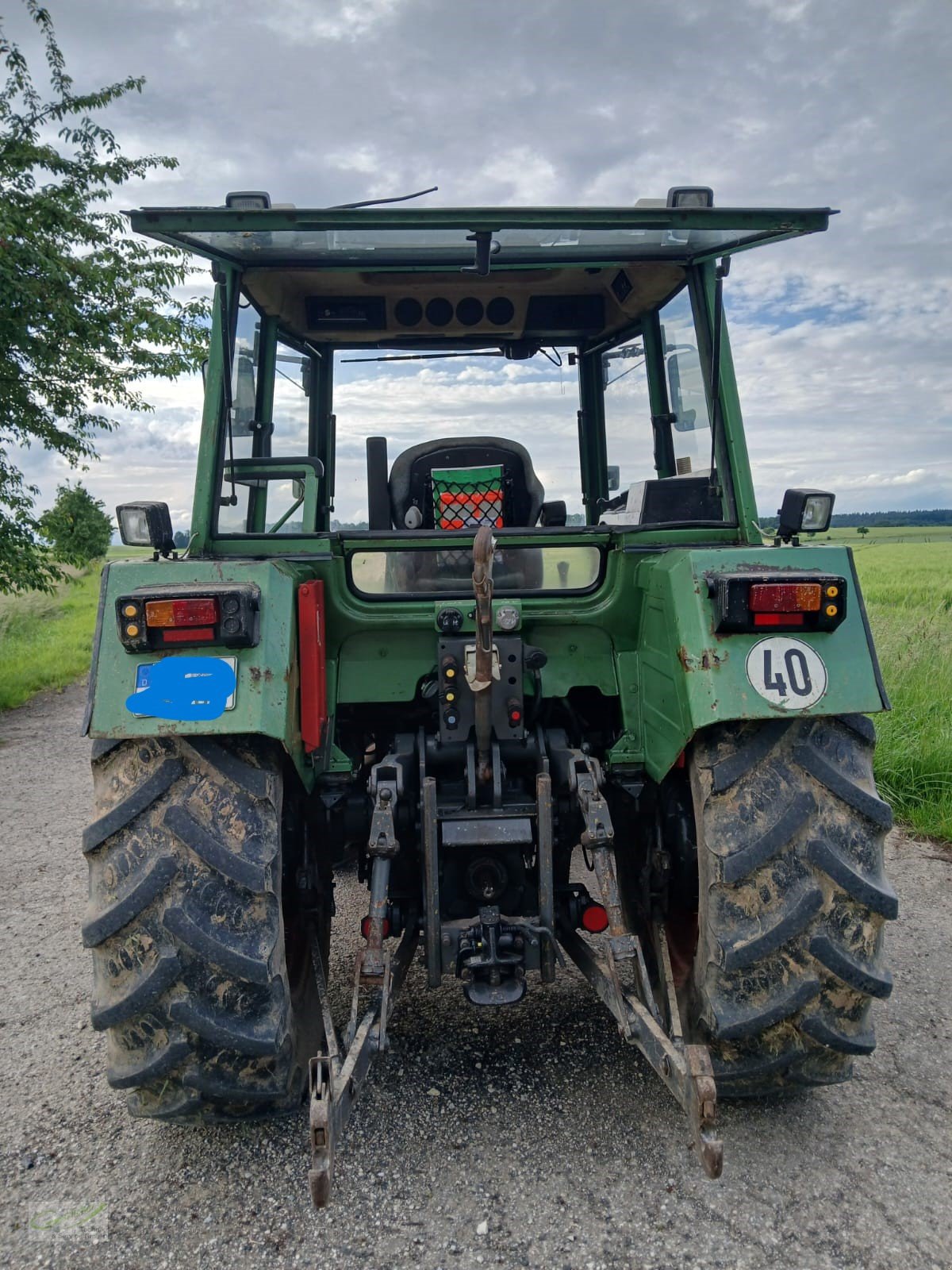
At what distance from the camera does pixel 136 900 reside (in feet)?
7.45

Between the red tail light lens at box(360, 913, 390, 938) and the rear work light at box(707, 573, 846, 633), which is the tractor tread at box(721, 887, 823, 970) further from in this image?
the red tail light lens at box(360, 913, 390, 938)

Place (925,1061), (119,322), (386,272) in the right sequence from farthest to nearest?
(119,322), (386,272), (925,1061)

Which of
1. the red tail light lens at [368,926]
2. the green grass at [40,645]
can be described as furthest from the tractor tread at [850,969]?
the green grass at [40,645]

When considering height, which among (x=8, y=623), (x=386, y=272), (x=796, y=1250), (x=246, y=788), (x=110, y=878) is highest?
(x=8, y=623)

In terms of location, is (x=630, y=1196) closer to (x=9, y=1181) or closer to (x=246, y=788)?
(x=246, y=788)

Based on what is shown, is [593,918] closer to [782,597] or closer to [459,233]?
[782,597]

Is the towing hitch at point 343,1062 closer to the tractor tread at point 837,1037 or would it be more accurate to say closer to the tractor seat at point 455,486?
the tractor tread at point 837,1037

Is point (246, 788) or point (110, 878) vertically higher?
point (246, 788)

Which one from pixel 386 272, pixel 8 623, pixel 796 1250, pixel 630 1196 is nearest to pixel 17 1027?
pixel 630 1196

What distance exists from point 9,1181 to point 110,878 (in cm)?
90

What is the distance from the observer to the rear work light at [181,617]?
229cm

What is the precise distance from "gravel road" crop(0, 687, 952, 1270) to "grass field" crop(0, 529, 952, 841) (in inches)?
101

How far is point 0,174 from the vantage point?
9.11m

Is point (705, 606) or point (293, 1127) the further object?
point (293, 1127)
